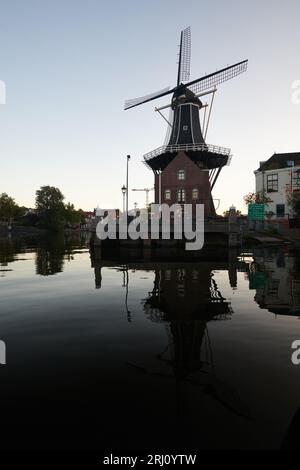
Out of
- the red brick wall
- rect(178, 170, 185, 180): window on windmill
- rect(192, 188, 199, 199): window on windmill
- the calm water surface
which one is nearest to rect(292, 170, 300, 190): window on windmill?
the red brick wall

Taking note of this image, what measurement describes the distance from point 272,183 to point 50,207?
93900 millimetres

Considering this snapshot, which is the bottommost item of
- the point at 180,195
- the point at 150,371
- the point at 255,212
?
the point at 150,371

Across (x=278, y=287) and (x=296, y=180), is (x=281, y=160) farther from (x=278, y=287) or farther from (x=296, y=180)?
(x=278, y=287)

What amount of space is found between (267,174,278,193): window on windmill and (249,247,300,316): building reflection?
1467 inches

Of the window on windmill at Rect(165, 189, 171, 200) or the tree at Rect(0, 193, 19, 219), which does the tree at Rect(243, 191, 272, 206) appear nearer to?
the window on windmill at Rect(165, 189, 171, 200)

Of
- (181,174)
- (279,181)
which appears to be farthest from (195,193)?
(279,181)

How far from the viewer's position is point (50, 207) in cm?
12438

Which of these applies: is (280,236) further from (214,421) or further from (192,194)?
(214,421)

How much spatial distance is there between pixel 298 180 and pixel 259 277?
139 ft

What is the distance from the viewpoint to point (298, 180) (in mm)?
52500

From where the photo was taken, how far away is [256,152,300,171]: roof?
182 feet

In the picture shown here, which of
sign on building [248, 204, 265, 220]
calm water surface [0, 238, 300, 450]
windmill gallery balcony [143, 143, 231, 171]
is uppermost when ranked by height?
windmill gallery balcony [143, 143, 231, 171]

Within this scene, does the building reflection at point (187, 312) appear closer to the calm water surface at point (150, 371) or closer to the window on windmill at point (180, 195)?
the calm water surface at point (150, 371)
